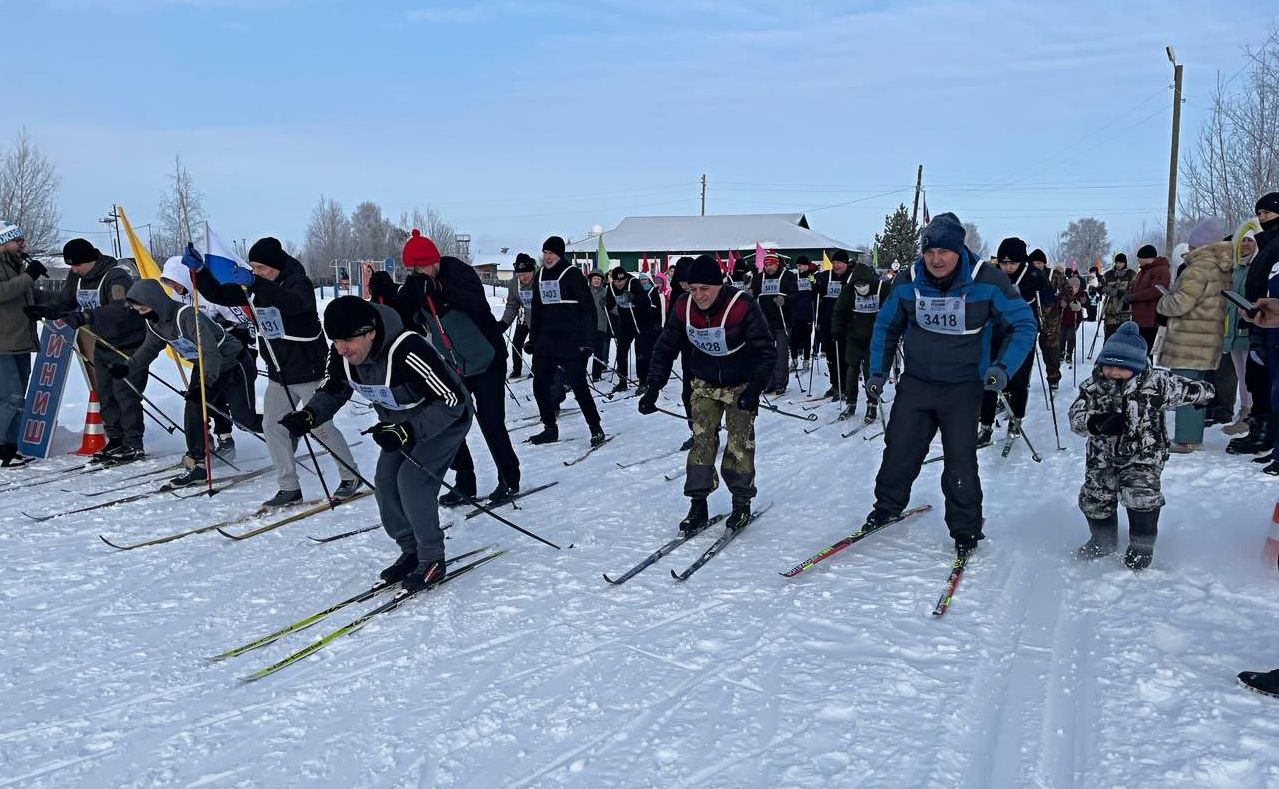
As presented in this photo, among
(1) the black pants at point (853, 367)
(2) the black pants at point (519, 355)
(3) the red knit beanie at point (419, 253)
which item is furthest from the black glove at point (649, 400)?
(2) the black pants at point (519, 355)

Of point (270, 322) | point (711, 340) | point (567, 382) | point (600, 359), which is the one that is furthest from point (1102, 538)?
point (600, 359)

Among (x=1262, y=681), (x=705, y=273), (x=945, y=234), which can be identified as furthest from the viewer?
(x=705, y=273)

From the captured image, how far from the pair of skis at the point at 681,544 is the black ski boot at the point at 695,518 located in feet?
0.08

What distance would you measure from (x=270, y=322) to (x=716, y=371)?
10.6 ft

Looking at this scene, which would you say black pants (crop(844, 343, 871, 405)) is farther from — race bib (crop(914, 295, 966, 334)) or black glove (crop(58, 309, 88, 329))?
black glove (crop(58, 309, 88, 329))

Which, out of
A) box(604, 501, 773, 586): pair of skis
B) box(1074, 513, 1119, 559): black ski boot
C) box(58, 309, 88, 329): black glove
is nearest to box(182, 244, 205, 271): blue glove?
box(58, 309, 88, 329): black glove

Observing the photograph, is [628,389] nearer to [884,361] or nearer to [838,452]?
[838,452]

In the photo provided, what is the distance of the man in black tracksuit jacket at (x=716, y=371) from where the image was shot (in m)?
4.93

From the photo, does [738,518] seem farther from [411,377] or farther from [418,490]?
[411,377]

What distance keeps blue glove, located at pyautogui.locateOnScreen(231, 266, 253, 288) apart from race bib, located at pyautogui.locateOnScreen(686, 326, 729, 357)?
3.25 meters

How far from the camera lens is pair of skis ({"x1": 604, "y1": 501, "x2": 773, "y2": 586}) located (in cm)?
438

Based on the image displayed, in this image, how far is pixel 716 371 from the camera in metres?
5.09

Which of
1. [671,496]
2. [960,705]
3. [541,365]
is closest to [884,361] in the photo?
[671,496]

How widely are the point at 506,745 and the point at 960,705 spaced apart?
1.68 m
